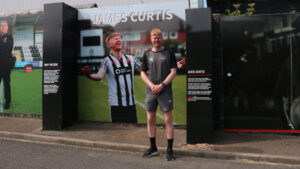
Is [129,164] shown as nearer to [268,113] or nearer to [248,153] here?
[248,153]

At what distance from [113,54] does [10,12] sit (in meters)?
3.39

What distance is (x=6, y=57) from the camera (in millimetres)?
6906

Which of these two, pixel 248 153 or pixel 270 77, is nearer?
pixel 248 153

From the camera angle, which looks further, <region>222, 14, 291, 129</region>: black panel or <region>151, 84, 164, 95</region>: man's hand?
<region>222, 14, 291, 129</region>: black panel

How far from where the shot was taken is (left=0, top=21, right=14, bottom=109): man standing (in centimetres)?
686

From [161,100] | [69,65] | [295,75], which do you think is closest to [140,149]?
[161,100]

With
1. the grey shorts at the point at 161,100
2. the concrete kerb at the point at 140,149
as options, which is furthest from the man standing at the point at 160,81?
the concrete kerb at the point at 140,149

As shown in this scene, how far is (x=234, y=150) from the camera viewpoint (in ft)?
14.2

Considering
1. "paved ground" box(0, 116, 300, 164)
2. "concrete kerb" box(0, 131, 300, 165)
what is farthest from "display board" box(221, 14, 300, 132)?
"concrete kerb" box(0, 131, 300, 165)

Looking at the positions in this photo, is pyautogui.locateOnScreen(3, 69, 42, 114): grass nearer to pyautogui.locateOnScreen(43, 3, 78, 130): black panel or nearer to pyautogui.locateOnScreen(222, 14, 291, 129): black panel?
pyautogui.locateOnScreen(43, 3, 78, 130): black panel

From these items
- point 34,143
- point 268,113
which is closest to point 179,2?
point 268,113

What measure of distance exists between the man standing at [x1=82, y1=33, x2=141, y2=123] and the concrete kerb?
1.35m

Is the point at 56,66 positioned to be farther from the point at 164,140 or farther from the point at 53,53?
the point at 164,140

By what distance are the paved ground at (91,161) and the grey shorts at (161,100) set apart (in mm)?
863
